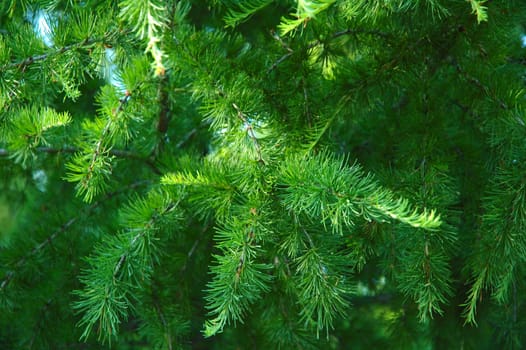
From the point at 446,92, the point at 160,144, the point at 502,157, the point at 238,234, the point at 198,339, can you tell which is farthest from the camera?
the point at 198,339

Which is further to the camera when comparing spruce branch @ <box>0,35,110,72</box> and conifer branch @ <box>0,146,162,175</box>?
conifer branch @ <box>0,146,162,175</box>


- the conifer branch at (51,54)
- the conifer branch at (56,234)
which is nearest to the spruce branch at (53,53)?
the conifer branch at (51,54)

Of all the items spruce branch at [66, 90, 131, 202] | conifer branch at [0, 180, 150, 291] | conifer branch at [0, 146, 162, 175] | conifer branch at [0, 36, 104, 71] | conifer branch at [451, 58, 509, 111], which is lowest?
conifer branch at [0, 180, 150, 291]

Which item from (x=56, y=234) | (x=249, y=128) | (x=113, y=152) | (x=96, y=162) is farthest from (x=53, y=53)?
(x=56, y=234)

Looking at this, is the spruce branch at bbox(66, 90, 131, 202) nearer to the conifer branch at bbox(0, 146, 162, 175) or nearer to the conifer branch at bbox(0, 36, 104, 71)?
the conifer branch at bbox(0, 36, 104, 71)

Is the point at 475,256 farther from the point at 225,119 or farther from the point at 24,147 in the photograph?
the point at 24,147

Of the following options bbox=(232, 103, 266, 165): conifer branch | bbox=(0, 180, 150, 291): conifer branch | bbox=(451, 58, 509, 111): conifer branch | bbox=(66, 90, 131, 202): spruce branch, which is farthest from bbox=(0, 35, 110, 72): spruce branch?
bbox=(451, 58, 509, 111): conifer branch

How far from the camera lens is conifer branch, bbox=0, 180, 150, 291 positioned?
4.93 ft

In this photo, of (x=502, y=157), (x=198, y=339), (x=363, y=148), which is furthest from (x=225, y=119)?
(x=198, y=339)

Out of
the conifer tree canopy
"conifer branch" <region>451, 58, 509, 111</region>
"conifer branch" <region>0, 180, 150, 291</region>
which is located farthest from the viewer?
"conifer branch" <region>0, 180, 150, 291</region>

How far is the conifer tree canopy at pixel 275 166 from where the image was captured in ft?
3.52

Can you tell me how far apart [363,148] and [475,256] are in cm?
57

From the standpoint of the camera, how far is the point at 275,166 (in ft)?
3.64

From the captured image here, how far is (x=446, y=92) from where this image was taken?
1469 mm
